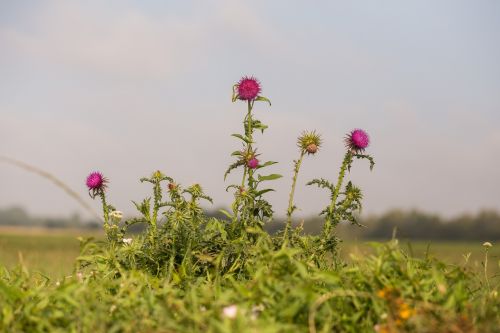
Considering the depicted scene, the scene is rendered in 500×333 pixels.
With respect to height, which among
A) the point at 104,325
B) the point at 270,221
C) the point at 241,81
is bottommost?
the point at 104,325

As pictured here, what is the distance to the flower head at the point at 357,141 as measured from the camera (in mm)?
5645

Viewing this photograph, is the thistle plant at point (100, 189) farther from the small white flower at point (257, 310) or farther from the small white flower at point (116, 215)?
the small white flower at point (257, 310)

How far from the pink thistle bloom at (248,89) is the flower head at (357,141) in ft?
3.22

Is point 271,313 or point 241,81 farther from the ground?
point 241,81

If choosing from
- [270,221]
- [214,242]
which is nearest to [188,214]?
[214,242]

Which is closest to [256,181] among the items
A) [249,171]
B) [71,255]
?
[249,171]

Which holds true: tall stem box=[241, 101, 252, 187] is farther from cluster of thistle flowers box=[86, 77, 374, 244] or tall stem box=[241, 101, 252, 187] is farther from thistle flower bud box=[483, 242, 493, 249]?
thistle flower bud box=[483, 242, 493, 249]

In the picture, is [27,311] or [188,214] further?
[188,214]

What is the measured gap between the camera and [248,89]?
557 cm

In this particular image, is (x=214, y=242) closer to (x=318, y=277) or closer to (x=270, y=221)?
(x=270, y=221)

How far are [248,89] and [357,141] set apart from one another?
1136mm

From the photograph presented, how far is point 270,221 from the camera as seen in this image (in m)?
5.41

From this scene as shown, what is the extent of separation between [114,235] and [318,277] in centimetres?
242

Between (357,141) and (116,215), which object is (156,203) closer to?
(116,215)
